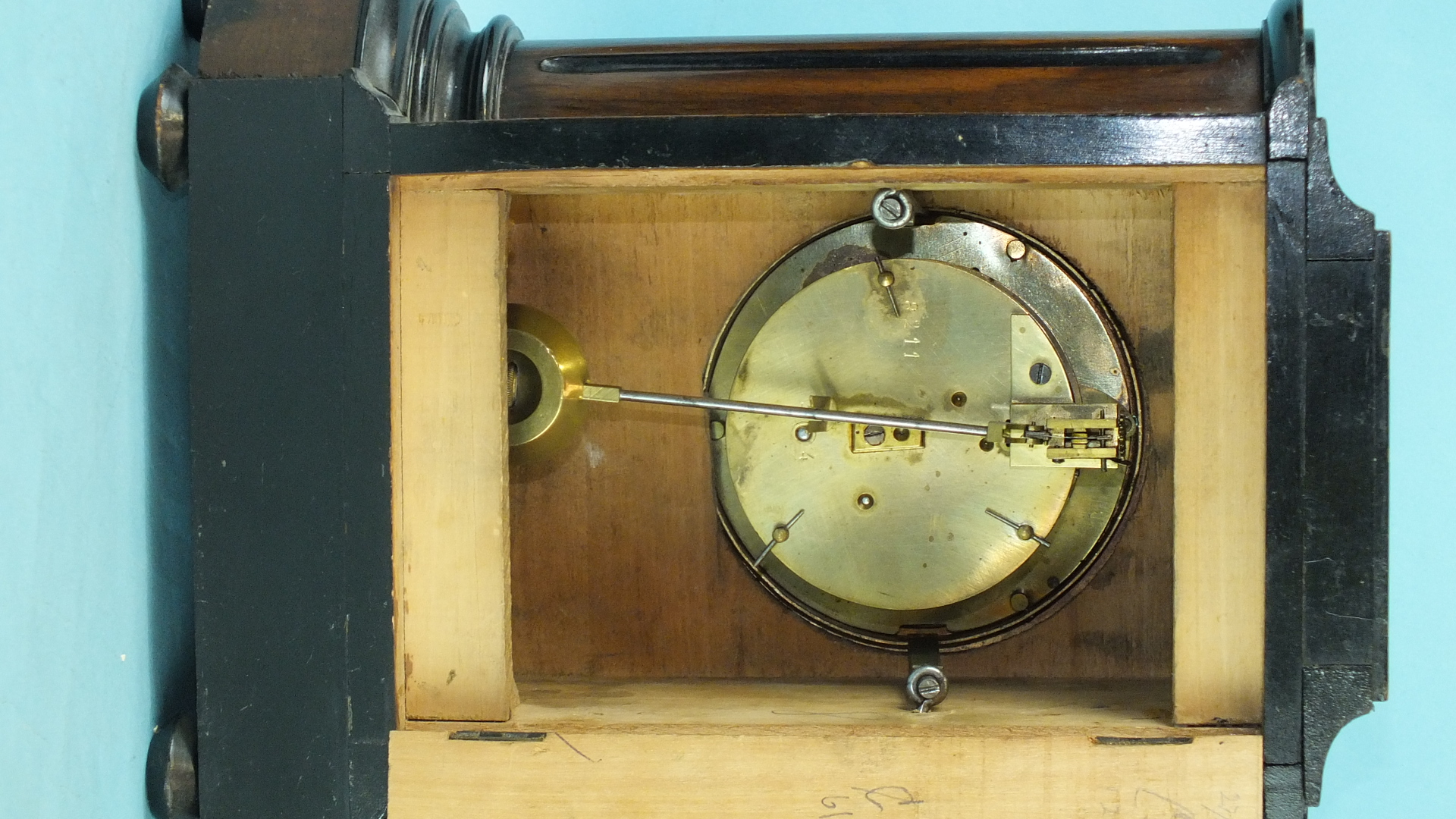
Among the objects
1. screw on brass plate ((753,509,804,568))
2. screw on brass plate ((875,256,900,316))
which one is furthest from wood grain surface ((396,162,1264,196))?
screw on brass plate ((753,509,804,568))

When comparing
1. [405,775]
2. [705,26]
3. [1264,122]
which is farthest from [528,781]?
[705,26]

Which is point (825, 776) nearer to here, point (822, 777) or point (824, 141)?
point (822, 777)

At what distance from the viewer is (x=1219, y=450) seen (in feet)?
3.64

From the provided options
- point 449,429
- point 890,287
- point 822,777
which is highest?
point 890,287

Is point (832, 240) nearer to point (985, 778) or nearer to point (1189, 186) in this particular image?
point (1189, 186)

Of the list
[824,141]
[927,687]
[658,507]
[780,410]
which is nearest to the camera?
[824,141]

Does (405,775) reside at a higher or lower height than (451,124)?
lower

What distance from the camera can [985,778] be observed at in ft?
3.66

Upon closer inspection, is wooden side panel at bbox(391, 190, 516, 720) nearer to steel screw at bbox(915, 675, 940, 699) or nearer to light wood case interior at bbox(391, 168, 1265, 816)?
light wood case interior at bbox(391, 168, 1265, 816)

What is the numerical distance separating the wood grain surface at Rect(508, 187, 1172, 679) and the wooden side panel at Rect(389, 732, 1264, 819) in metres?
0.29

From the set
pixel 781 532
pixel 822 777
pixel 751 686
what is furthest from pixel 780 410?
pixel 822 777

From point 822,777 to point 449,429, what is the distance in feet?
1.36

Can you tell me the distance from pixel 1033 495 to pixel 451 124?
2.17ft

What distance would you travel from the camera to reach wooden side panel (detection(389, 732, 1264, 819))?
111cm
